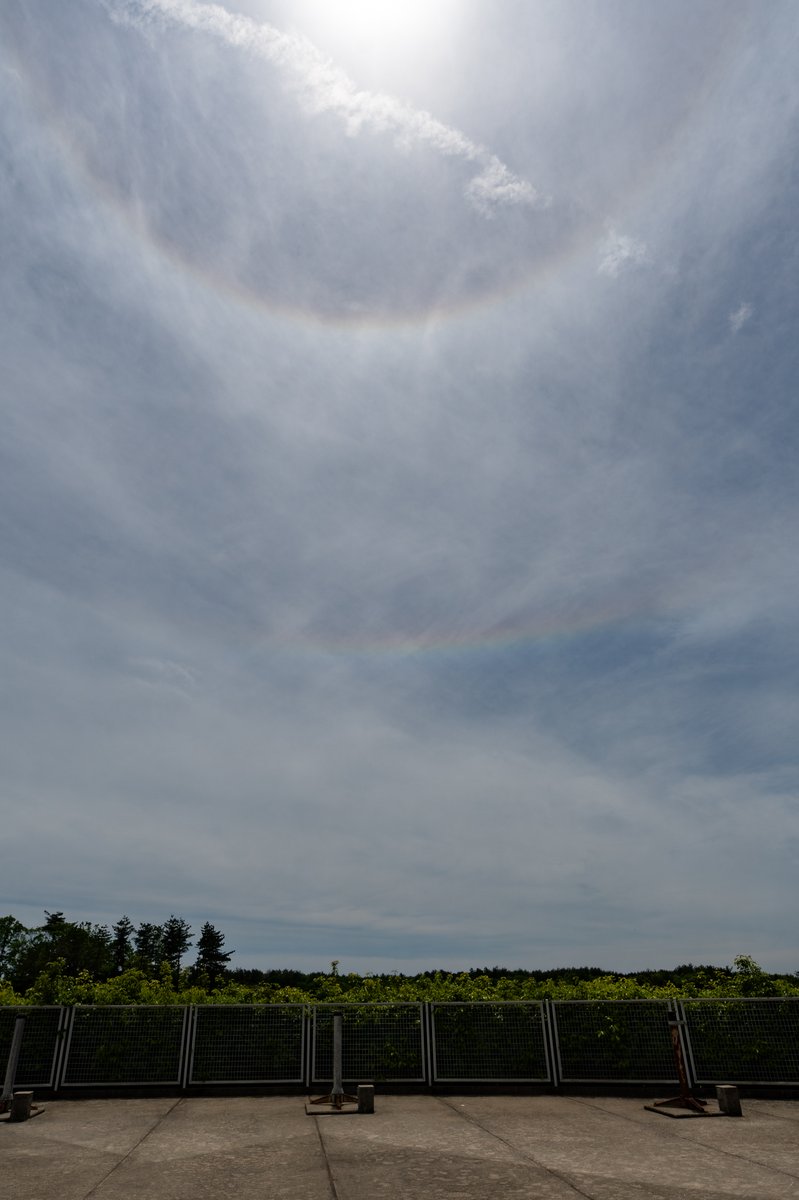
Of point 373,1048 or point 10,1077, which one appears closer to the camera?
point 10,1077

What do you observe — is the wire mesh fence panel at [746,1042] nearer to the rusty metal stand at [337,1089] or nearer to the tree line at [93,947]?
the rusty metal stand at [337,1089]

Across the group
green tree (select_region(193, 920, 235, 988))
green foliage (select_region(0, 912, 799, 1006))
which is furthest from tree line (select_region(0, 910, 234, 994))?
green foliage (select_region(0, 912, 799, 1006))

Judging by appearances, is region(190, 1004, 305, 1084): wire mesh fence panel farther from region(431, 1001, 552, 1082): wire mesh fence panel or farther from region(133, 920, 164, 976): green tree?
region(133, 920, 164, 976): green tree

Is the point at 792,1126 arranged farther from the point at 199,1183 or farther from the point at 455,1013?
the point at 199,1183

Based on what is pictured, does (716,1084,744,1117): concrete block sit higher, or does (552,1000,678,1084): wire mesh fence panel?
(552,1000,678,1084): wire mesh fence panel

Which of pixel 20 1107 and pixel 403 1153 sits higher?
pixel 20 1107

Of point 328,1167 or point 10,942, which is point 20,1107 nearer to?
point 328,1167

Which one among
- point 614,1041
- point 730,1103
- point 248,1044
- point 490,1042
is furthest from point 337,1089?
point 730,1103

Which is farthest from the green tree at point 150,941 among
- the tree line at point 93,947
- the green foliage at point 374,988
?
the green foliage at point 374,988
